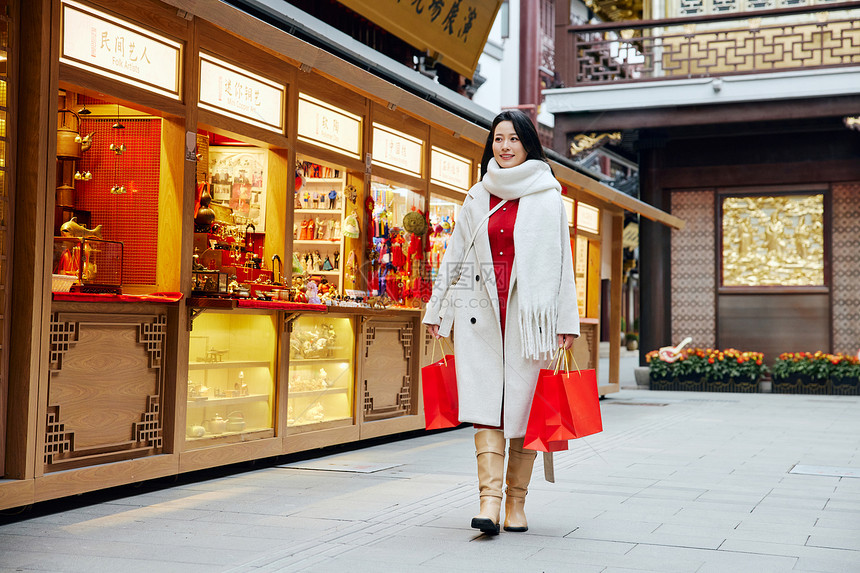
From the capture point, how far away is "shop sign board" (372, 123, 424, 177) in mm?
8109

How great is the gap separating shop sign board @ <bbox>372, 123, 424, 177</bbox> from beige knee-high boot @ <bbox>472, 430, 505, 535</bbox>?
4.06 metres

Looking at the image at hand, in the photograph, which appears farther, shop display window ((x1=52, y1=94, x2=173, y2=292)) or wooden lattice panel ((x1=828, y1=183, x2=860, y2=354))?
wooden lattice panel ((x1=828, y1=183, x2=860, y2=354))

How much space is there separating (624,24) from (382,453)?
9.90m

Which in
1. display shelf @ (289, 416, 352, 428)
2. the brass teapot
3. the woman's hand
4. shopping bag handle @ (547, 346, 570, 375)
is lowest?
display shelf @ (289, 416, 352, 428)

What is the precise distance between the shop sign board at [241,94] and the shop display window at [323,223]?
3.93 ft

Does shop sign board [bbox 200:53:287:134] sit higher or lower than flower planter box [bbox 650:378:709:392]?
higher

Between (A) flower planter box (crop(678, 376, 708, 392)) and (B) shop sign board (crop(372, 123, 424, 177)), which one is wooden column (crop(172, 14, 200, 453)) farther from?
(A) flower planter box (crop(678, 376, 708, 392))

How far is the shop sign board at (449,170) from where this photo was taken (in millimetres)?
9094

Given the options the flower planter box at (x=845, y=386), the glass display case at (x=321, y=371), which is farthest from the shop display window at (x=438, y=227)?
the flower planter box at (x=845, y=386)

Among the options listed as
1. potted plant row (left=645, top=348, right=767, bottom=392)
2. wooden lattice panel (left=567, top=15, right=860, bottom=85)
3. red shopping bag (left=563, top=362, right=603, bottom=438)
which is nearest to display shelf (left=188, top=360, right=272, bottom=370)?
red shopping bag (left=563, top=362, right=603, bottom=438)

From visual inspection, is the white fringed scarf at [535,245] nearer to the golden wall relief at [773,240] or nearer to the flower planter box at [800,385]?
the flower planter box at [800,385]

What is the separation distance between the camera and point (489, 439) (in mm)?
4355

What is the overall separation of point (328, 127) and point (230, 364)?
205 centimetres

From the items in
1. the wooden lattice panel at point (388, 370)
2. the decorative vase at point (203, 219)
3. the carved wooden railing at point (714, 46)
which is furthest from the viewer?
the carved wooden railing at point (714, 46)
